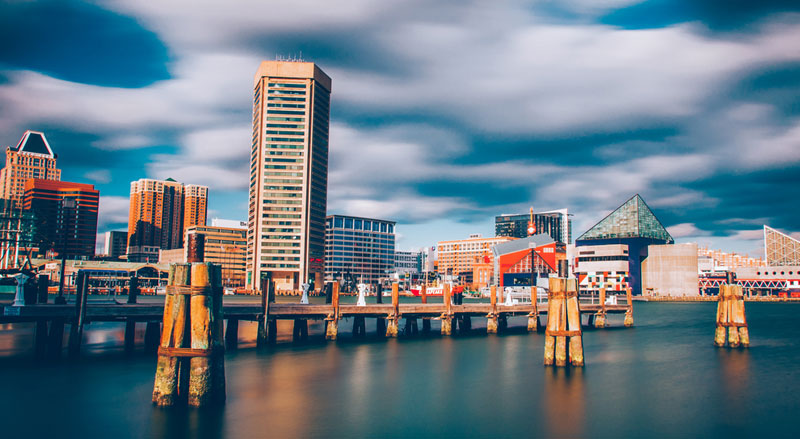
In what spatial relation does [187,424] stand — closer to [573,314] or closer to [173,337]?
[173,337]

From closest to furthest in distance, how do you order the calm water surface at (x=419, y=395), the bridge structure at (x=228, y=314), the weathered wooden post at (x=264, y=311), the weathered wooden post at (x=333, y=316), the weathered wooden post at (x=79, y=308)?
the calm water surface at (x=419, y=395), the weathered wooden post at (x=79, y=308), the bridge structure at (x=228, y=314), the weathered wooden post at (x=264, y=311), the weathered wooden post at (x=333, y=316)

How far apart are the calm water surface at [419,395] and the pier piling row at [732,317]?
1880 millimetres

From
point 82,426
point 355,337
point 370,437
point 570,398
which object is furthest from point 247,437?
point 355,337

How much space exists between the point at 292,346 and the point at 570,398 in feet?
102

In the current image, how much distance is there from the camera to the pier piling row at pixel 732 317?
168 feet

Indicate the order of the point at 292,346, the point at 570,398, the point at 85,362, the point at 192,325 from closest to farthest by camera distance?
1. the point at 192,325
2. the point at 570,398
3. the point at 85,362
4. the point at 292,346

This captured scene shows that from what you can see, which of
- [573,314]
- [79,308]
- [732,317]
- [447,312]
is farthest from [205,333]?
[732,317]

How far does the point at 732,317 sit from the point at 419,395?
123 feet

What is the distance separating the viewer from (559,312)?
119 ft

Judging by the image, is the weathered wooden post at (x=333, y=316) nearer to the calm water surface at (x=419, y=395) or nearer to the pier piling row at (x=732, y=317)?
the calm water surface at (x=419, y=395)

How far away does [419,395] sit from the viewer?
3328cm

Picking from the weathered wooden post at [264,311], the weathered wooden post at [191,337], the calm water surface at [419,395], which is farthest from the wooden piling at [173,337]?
the weathered wooden post at [264,311]

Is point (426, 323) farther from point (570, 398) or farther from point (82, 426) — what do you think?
point (82, 426)

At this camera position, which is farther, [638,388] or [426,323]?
[426,323]
